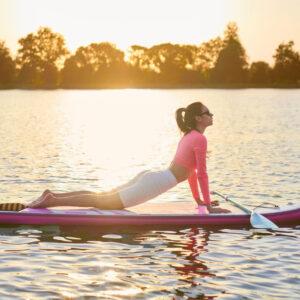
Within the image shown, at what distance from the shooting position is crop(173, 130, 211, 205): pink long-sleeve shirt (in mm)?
12711

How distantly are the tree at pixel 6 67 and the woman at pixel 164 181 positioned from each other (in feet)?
467

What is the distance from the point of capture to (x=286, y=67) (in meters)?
154

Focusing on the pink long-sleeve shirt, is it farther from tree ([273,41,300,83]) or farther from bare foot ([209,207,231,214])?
tree ([273,41,300,83])

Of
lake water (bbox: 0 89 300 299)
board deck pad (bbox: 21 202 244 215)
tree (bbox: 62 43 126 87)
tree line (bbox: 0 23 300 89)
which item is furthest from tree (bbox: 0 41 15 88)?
board deck pad (bbox: 21 202 244 215)

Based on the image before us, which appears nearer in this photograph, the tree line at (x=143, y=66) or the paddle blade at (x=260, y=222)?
the paddle blade at (x=260, y=222)

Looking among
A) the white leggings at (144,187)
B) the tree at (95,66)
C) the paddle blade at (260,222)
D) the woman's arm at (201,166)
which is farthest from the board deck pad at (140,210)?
the tree at (95,66)

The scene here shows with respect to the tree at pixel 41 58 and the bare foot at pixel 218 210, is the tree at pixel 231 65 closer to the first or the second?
the tree at pixel 41 58

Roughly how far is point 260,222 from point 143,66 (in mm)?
159647

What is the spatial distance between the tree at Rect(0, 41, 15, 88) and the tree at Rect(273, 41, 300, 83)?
55.2 meters

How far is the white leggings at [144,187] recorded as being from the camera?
41.7 ft

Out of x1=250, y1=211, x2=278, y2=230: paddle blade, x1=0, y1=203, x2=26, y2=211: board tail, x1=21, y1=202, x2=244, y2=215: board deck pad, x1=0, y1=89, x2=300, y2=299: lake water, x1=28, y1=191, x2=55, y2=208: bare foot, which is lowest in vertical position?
x1=0, y1=89, x2=300, y2=299: lake water

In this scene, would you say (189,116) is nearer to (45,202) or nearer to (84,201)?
(84,201)

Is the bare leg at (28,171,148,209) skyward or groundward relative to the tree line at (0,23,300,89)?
groundward

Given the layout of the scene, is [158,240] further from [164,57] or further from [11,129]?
[164,57]
